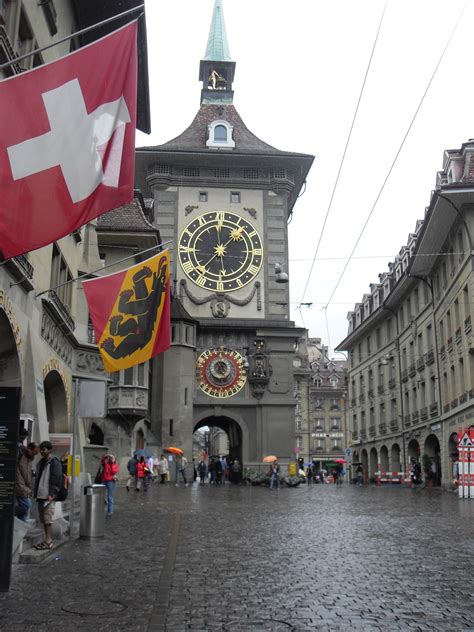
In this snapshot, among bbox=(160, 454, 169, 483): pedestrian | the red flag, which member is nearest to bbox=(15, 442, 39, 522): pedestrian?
the red flag

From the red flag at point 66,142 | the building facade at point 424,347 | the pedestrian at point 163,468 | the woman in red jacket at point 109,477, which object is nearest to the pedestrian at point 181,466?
the pedestrian at point 163,468

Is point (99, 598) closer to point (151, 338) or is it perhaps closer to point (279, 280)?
point (151, 338)

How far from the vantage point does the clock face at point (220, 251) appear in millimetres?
45750

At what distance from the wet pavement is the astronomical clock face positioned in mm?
29680

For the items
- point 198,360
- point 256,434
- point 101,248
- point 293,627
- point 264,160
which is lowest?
point 293,627

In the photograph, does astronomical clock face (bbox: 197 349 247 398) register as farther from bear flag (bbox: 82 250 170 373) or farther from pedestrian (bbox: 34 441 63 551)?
pedestrian (bbox: 34 441 63 551)

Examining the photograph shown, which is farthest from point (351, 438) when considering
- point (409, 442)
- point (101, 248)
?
point (101, 248)

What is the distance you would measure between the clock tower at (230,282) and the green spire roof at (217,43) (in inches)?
325

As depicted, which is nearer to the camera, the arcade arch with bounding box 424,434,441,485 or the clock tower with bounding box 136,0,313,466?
the arcade arch with bounding box 424,434,441,485

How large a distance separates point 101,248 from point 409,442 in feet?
87.3

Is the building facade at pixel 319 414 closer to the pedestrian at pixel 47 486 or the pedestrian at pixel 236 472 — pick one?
the pedestrian at pixel 236 472

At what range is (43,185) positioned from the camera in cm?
745

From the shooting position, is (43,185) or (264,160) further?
(264,160)

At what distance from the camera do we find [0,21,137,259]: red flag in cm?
729
